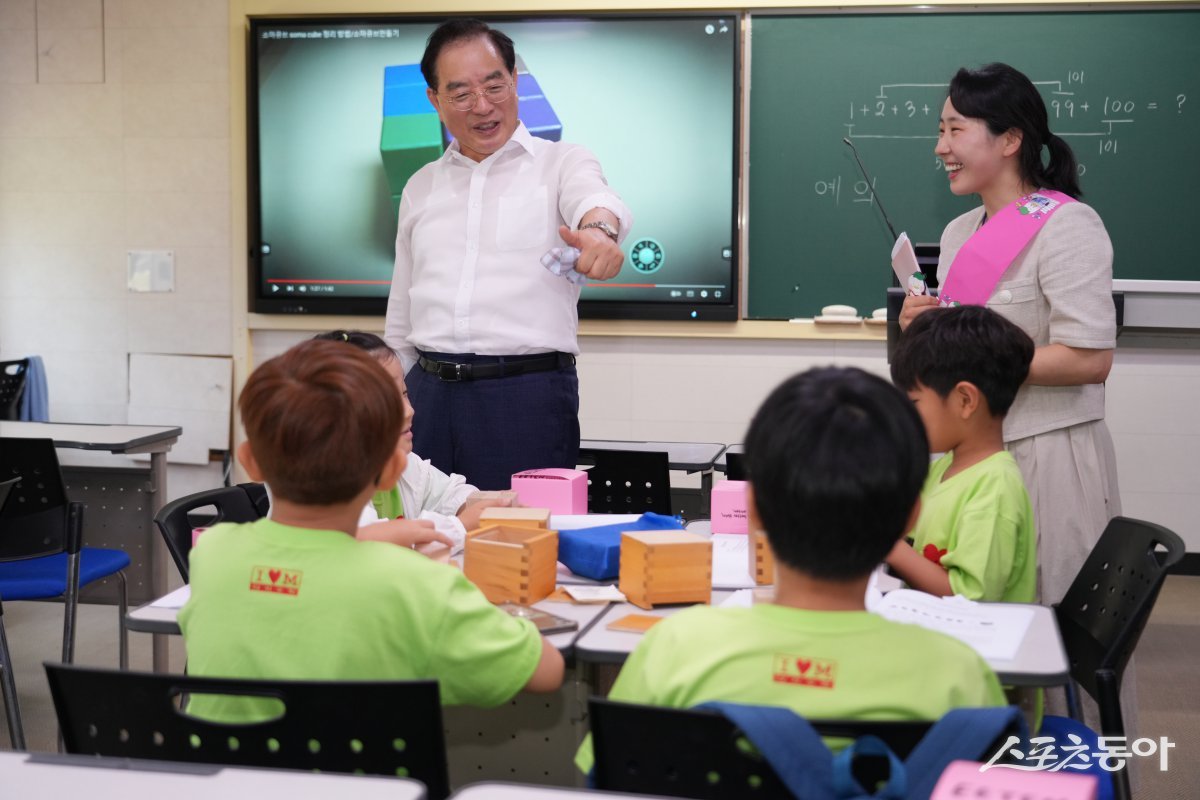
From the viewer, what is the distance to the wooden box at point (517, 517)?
201 cm

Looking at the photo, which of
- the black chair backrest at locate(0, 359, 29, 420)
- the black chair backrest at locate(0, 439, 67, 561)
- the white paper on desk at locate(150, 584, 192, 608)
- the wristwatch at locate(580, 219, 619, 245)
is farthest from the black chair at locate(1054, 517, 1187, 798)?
the black chair backrest at locate(0, 359, 29, 420)

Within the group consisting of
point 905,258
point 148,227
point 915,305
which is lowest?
point 915,305

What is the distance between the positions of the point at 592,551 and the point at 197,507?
983 mm

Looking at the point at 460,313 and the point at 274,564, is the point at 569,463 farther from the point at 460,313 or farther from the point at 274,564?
the point at 274,564

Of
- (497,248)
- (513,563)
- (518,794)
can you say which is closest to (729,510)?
(513,563)

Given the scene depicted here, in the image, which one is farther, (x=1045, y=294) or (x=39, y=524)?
(x=39, y=524)

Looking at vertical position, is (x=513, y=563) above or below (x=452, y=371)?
below

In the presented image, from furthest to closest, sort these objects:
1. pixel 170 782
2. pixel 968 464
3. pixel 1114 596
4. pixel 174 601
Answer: pixel 968 464 < pixel 1114 596 < pixel 174 601 < pixel 170 782

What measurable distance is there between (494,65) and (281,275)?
2.64 meters

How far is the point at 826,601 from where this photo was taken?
50.7 inches

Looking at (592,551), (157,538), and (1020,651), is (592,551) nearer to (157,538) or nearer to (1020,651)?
(1020,651)

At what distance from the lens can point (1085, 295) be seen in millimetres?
2471

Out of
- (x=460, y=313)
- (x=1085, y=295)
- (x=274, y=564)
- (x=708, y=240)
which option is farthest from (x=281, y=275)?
(x=274, y=564)

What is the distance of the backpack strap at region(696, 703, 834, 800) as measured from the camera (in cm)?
110
